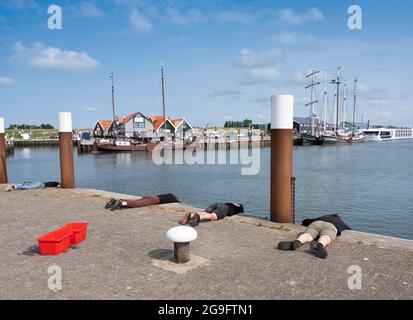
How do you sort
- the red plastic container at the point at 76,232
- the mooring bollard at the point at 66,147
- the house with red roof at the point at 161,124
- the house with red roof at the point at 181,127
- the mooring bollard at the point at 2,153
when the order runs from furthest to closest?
the house with red roof at the point at 181,127, the house with red roof at the point at 161,124, the mooring bollard at the point at 2,153, the mooring bollard at the point at 66,147, the red plastic container at the point at 76,232

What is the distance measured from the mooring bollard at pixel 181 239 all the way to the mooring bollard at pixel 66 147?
30.8ft

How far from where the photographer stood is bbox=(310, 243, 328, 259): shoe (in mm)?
5871

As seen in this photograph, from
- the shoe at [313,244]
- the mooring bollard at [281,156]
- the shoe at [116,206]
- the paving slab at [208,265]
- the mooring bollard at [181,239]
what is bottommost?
the paving slab at [208,265]

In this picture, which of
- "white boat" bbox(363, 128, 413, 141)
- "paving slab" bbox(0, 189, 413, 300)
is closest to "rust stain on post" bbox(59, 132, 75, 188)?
"paving slab" bbox(0, 189, 413, 300)

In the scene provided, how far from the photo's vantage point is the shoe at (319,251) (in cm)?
587

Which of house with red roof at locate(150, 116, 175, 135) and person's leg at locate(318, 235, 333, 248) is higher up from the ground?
house with red roof at locate(150, 116, 175, 135)

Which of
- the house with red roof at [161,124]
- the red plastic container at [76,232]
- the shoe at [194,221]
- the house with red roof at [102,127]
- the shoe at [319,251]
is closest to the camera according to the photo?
the shoe at [319,251]

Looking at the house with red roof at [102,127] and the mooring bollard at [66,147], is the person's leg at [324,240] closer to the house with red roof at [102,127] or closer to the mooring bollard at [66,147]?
the mooring bollard at [66,147]

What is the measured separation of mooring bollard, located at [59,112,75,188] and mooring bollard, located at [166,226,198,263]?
9385 mm

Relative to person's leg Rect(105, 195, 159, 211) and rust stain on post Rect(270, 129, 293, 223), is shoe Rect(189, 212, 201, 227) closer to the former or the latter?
rust stain on post Rect(270, 129, 293, 223)

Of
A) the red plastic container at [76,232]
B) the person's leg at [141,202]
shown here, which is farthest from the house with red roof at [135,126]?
the red plastic container at [76,232]

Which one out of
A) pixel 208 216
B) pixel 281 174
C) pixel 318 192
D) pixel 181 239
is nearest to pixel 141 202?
pixel 208 216

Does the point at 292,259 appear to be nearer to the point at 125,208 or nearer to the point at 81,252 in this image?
the point at 81,252
